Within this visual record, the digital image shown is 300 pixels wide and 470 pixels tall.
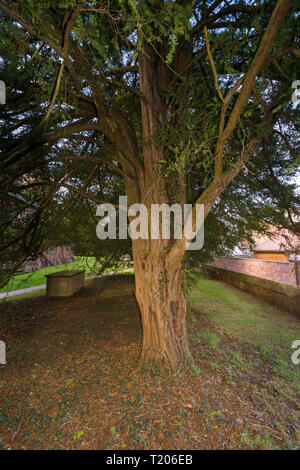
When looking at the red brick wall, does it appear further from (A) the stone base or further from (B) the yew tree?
(B) the yew tree

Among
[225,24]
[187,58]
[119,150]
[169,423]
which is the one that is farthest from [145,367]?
[225,24]

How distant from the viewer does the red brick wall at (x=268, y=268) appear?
28.3 feet

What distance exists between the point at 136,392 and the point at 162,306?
1.08 meters

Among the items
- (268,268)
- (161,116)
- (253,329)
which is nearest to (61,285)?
(253,329)

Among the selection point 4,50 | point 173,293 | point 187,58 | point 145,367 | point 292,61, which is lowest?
point 145,367

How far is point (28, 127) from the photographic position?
3.43 m

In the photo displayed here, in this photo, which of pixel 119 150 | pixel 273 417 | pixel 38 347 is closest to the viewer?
pixel 273 417

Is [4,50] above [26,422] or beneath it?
above

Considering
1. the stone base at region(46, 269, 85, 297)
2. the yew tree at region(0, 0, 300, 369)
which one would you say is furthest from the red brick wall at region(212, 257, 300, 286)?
the yew tree at region(0, 0, 300, 369)

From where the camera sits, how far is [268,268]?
10.0 m

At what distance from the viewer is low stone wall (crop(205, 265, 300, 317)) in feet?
22.5

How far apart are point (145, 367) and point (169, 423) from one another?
2.72 ft

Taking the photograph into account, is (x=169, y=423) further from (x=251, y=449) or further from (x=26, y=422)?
(x=26, y=422)

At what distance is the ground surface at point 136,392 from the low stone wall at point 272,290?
216 cm
